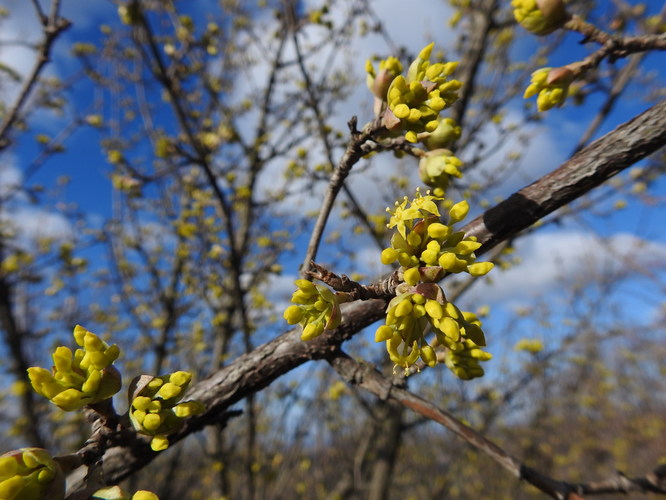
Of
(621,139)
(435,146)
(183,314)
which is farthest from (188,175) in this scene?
(621,139)

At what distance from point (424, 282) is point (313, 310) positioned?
25cm

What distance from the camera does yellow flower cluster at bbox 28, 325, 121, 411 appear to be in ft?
2.96

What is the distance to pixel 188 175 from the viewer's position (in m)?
4.79

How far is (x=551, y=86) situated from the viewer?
1274 millimetres

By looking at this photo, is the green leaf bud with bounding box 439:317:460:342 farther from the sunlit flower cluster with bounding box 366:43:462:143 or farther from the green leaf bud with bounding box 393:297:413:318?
the sunlit flower cluster with bounding box 366:43:462:143

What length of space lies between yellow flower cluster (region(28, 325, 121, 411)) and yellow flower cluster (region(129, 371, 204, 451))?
0.23 ft

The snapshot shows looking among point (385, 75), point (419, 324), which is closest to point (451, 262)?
point (419, 324)

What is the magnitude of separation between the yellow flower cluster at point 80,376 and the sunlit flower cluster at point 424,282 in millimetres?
607

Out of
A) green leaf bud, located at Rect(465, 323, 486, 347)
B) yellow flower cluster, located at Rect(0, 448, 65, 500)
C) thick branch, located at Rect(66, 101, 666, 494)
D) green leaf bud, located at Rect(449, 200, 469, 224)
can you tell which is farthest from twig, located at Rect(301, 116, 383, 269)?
yellow flower cluster, located at Rect(0, 448, 65, 500)

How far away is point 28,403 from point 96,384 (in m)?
4.48

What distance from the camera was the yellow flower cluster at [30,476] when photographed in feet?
2.57

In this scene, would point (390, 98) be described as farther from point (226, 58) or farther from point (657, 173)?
point (226, 58)

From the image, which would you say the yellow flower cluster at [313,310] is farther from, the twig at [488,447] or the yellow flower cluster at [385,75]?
the yellow flower cluster at [385,75]

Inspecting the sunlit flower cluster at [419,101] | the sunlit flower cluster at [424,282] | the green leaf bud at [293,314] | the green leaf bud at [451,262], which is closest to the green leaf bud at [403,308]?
the sunlit flower cluster at [424,282]
